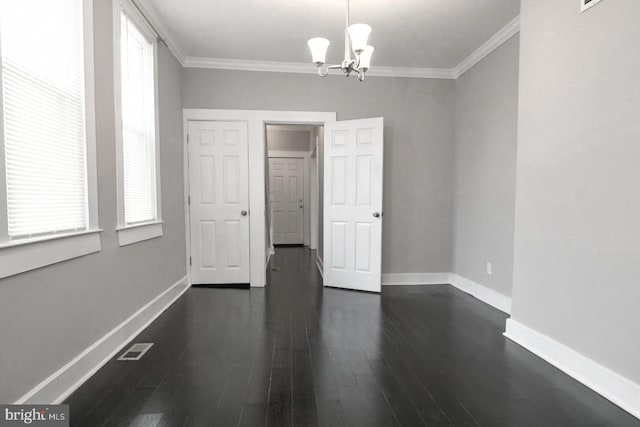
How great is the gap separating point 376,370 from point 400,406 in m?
0.37

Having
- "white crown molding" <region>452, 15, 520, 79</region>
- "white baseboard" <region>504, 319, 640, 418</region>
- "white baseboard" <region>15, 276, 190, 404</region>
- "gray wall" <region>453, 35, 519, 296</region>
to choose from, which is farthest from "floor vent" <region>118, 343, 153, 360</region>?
"white crown molding" <region>452, 15, 520, 79</region>

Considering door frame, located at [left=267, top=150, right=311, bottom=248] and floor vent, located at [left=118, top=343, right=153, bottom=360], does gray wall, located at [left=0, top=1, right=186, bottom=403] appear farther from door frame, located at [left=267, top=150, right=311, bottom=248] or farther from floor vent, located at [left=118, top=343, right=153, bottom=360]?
door frame, located at [left=267, top=150, right=311, bottom=248]

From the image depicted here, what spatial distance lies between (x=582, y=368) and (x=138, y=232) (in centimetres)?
321

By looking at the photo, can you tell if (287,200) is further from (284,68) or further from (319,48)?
(319,48)

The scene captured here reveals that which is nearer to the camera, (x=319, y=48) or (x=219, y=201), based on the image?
(x=319, y=48)

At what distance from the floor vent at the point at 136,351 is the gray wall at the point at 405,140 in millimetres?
2765

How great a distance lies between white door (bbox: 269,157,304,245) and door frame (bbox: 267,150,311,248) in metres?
0.05

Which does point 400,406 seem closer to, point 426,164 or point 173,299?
point 173,299

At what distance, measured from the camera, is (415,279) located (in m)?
4.26

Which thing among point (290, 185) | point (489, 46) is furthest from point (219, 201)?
point (290, 185)

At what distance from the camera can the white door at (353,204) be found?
3.90 metres

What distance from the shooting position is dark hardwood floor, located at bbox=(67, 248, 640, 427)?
65.7 inches

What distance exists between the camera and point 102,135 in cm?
221

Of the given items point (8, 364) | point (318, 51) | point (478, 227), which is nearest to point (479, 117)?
point (478, 227)
